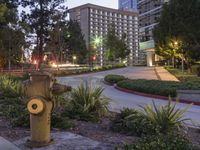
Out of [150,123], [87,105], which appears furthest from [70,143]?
[87,105]

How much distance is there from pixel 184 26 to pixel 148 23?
6600cm

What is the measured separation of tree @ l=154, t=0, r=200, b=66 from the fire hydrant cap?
31.9m

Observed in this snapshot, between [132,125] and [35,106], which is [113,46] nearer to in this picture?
[132,125]

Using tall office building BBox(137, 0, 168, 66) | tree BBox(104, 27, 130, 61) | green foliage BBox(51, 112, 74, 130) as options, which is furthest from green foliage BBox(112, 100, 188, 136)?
tree BBox(104, 27, 130, 61)

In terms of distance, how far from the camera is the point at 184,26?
37.5 meters

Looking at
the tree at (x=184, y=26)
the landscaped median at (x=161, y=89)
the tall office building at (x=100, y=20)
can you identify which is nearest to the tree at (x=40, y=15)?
the tree at (x=184, y=26)

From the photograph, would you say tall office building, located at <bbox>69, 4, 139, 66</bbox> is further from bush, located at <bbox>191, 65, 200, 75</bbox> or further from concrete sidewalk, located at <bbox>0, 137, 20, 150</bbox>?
concrete sidewalk, located at <bbox>0, 137, 20, 150</bbox>

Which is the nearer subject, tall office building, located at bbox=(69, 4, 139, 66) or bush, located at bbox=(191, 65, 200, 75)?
bush, located at bbox=(191, 65, 200, 75)

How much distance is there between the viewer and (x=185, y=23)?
37.4 metres

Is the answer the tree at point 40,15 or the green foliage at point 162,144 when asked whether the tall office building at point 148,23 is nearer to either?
the tree at point 40,15

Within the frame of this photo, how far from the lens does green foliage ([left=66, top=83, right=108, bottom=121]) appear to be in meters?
9.39

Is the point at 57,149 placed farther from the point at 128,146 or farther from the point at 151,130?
the point at 151,130

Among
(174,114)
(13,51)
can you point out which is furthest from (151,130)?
(13,51)

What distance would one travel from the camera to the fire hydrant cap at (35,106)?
6.02m
